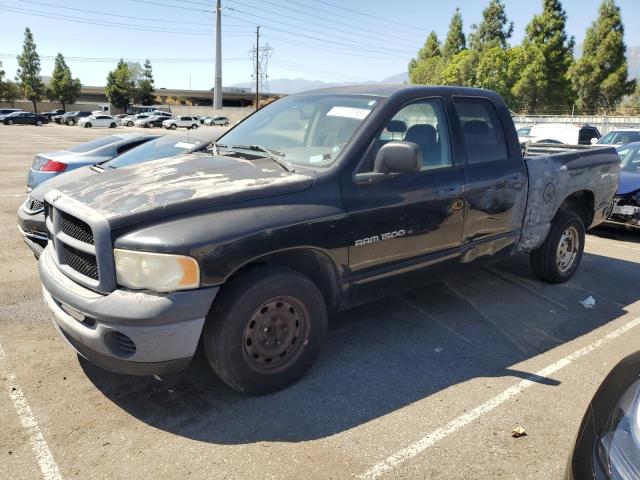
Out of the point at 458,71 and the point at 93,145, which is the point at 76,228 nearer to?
the point at 93,145

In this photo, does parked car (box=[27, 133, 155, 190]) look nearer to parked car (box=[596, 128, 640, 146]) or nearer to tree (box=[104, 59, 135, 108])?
parked car (box=[596, 128, 640, 146])

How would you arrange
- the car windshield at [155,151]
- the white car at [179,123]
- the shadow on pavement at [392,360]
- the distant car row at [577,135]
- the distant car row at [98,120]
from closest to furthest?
the shadow on pavement at [392,360], the car windshield at [155,151], the distant car row at [577,135], the distant car row at [98,120], the white car at [179,123]

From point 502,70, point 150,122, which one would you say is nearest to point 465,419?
point 502,70

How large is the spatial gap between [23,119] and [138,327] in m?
53.7

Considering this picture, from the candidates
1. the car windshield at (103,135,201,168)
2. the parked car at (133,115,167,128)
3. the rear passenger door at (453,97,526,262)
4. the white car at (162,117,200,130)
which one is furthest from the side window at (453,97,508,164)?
the parked car at (133,115,167,128)

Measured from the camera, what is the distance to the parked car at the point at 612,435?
1.73 meters

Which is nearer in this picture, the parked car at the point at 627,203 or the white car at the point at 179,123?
the parked car at the point at 627,203

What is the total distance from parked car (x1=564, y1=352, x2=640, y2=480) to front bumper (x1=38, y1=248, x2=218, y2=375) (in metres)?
1.89

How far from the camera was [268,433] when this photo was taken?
290 cm

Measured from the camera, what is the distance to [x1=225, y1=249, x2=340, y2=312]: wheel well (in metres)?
3.19

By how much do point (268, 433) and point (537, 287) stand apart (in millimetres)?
3717

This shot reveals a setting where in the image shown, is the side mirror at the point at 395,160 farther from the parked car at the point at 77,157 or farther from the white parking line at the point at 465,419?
the parked car at the point at 77,157

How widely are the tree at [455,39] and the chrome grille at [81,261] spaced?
208 ft

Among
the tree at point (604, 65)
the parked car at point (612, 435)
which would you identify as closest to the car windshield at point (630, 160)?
the parked car at point (612, 435)
